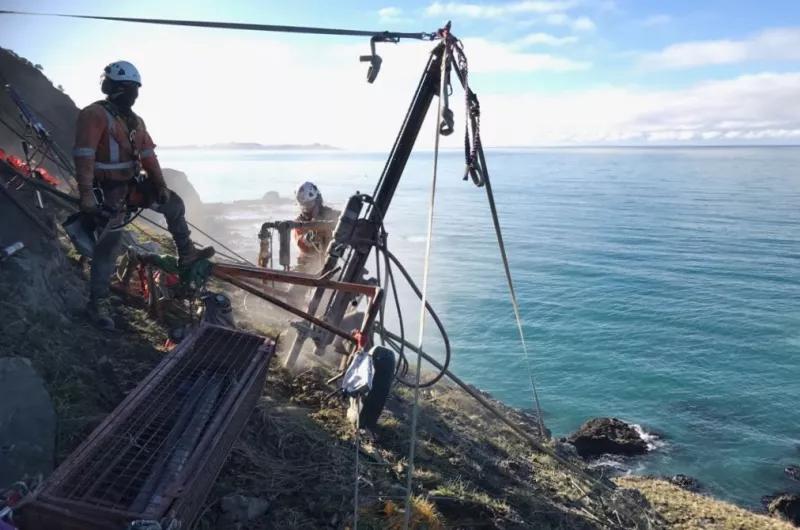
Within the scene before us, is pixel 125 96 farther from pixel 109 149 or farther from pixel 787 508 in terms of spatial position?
pixel 787 508

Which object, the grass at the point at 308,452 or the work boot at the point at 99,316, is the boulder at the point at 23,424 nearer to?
the grass at the point at 308,452

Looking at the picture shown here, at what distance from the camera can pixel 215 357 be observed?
5.89 meters

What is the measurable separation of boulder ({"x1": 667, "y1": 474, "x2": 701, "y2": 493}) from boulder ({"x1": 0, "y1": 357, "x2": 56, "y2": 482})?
63.9 ft

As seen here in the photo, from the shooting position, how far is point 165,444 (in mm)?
4465

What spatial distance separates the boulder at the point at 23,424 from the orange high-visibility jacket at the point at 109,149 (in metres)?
2.26

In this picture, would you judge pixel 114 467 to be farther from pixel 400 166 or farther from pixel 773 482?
pixel 773 482

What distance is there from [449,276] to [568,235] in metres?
27.0

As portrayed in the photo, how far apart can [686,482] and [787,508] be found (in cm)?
286

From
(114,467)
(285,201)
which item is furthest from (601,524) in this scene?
(285,201)

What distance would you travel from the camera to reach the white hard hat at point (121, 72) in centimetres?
639

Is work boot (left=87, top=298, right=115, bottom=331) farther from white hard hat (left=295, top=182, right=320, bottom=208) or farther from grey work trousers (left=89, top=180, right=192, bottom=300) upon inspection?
white hard hat (left=295, top=182, right=320, bottom=208)

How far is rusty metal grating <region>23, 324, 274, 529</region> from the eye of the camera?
3592 millimetres

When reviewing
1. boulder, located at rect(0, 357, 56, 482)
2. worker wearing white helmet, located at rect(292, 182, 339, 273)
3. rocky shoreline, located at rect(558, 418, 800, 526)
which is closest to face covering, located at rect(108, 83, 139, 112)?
boulder, located at rect(0, 357, 56, 482)

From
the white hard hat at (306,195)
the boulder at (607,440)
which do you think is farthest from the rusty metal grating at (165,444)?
the boulder at (607,440)
